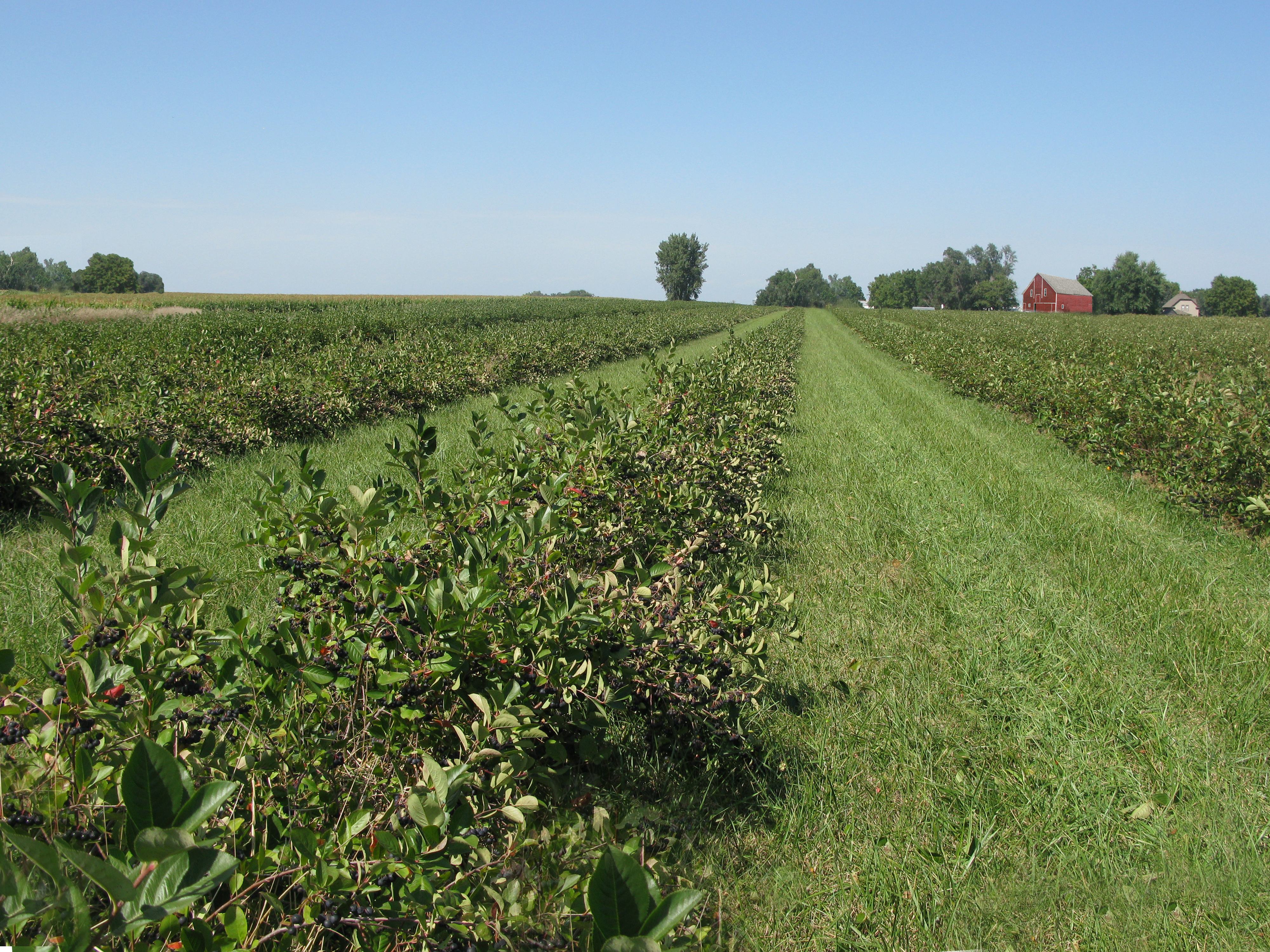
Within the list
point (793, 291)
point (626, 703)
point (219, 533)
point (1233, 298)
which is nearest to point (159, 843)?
point (626, 703)

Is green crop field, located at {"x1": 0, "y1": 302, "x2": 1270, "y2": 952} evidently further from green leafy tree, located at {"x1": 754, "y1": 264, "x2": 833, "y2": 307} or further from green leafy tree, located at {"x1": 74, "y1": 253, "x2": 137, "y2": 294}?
green leafy tree, located at {"x1": 754, "y1": 264, "x2": 833, "y2": 307}

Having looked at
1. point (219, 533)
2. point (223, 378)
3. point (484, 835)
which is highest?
point (223, 378)

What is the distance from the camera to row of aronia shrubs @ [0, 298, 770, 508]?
6047 millimetres

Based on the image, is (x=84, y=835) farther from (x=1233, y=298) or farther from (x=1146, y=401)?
(x=1233, y=298)

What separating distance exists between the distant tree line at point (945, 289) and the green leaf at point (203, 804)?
138571 millimetres

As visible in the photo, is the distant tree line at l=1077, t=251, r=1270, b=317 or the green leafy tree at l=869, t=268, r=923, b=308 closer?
the distant tree line at l=1077, t=251, r=1270, b=317

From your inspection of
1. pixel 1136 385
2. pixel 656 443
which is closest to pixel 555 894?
pixel 656 443

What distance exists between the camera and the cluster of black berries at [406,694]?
169 cm

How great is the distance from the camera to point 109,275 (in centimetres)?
8319

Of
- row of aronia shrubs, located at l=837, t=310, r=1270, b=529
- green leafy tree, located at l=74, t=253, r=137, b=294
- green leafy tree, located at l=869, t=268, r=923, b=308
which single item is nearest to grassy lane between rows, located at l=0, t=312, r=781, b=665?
row of aronia shrubs, located at l=837, t=310, r=1270, b=529

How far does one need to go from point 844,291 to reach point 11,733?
203m

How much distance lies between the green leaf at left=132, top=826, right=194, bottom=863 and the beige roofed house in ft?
432

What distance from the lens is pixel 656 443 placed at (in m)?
4.12

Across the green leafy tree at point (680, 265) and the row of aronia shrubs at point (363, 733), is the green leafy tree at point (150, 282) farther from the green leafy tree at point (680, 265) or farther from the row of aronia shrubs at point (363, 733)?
the row of aronia shrubs at point (363, 733)
